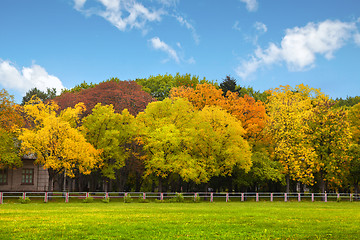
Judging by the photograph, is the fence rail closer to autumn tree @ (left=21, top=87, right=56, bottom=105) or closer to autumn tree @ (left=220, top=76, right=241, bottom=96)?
autumn tree @ (left=220, top=76, right=241, bottom=96)

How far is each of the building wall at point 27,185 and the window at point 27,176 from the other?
266 millimetres

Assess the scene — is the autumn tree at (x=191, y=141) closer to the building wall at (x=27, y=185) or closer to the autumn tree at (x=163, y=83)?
the building wall at (x=27, y=185)

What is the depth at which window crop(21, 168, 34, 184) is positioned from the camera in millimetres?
48219

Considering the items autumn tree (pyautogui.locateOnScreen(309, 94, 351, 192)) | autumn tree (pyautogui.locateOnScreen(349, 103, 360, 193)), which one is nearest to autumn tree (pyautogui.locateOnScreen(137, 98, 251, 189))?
autumn tree (pyautogui.locateOnScreen(309, 94, 351, 192))

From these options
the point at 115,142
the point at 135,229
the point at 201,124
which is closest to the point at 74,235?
the point at 135,229

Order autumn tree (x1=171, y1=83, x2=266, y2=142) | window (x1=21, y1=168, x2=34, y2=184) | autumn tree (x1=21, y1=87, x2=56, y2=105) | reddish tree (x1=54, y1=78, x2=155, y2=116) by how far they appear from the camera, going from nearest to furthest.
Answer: window (x1=21, y1=168, x2=34, y2=184) → reddish tree (x1=54, y1=78, x2=155, y2=116) → autumn tree (x1=171, y1=83, x2=266, y2=142) → autumn tree (x1=21, y1=87, x2=56, y2=105)

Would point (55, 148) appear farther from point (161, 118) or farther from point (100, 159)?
point (161, 118)

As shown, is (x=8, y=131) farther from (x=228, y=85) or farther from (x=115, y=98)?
(x=228, y=85)

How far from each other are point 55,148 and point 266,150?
3166 cm

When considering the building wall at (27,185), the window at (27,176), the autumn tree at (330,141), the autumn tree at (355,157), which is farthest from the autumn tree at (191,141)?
the autumn tree at (355,157)

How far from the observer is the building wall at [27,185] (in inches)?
1876

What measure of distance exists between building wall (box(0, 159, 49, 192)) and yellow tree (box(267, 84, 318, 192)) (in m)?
32.3

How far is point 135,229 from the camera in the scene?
16.5 m

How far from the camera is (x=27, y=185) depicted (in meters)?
48.1
